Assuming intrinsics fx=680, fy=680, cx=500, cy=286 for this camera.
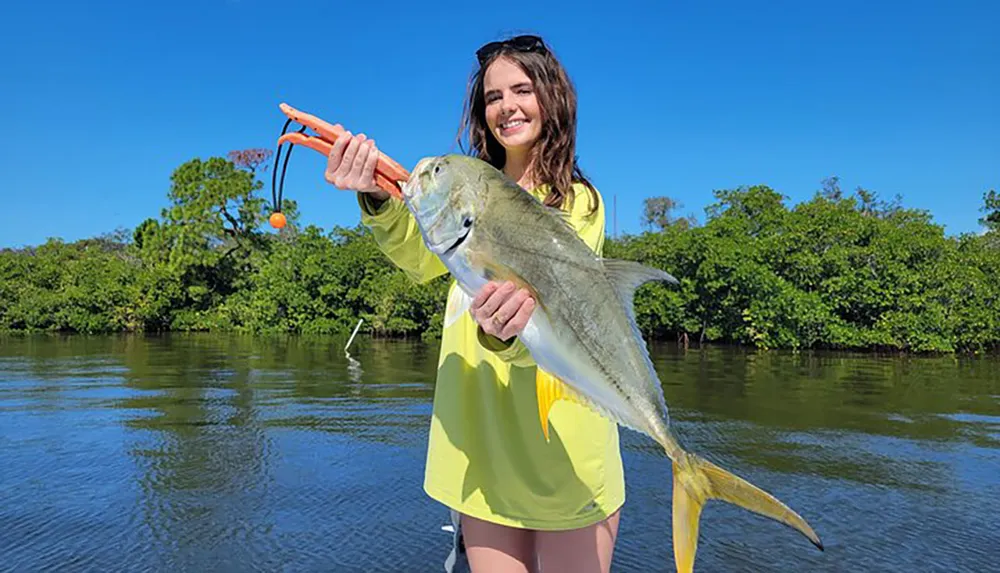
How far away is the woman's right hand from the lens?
2.19 m

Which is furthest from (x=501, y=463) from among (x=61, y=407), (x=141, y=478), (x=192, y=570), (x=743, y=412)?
(x=61, y=407)

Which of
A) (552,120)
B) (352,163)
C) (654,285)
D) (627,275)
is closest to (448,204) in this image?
(352,163)

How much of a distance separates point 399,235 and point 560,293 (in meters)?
0.65

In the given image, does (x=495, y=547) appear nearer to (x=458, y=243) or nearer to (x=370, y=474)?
(x=458, y=243)

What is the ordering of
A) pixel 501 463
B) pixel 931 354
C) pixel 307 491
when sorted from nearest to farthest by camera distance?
pixel 501 463, pixel 307 491, pixel 931 354

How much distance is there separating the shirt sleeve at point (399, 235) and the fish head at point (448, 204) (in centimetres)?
24

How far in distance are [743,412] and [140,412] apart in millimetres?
12453

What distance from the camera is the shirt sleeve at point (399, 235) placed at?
7.75 feet

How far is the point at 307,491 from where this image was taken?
8.51 meters

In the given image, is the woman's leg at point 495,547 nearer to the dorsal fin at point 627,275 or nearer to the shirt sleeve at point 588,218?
the shirt sleeve at point 588,218

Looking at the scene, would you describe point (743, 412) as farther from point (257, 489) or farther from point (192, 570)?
point (192, 570)

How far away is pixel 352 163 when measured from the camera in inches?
87.0

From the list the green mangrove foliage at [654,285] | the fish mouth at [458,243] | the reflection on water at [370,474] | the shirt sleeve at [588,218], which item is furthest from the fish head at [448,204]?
the green mangrove foliage at [654,285]

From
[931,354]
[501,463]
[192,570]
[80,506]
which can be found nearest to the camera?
[501,463]
